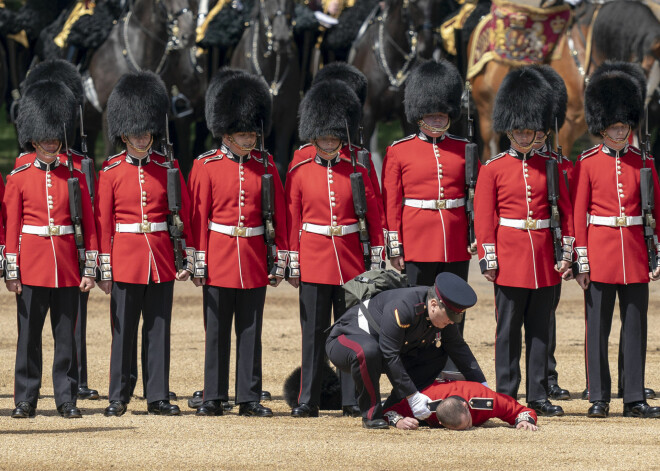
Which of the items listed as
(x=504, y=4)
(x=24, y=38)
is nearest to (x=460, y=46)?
(x=504, y=4)

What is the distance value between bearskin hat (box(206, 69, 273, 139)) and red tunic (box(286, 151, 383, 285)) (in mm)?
314

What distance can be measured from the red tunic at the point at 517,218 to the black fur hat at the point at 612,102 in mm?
369

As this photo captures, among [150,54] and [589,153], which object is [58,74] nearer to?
[150,54]

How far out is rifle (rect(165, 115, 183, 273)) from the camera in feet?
23.9

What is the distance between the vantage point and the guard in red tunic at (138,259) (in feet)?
24.1

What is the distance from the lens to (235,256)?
7438 millimetres

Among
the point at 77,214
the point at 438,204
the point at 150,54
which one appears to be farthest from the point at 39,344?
the point at 150,54

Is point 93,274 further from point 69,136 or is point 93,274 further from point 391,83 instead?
point 391,83

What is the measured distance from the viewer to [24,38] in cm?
1377

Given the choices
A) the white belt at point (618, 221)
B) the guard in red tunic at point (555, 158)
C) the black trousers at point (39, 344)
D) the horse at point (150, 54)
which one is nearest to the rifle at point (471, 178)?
the guard in red tunic at point (555, 158)

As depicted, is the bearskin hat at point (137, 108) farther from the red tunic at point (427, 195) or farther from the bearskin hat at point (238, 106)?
the red tunic at point (427, 195)

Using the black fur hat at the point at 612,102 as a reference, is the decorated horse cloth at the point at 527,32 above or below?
above

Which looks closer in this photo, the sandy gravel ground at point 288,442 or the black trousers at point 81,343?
the sandy gravel ground at point 288,442

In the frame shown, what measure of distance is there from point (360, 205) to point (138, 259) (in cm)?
93
